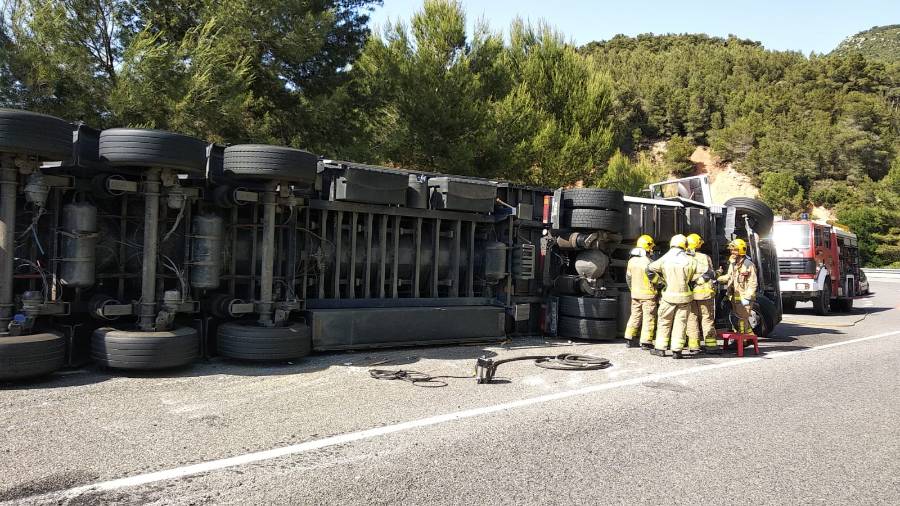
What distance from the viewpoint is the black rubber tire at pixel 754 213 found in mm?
11250

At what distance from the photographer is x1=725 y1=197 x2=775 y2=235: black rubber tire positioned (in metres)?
11.2

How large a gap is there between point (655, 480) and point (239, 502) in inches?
89.0

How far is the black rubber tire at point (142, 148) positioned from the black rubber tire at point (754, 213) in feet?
30.4

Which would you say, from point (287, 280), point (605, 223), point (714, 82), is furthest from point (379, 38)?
point (714, 82)

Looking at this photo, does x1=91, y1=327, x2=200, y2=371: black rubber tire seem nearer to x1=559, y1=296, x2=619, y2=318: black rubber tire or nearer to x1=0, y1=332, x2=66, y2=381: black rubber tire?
x1=0, y1=332, x2=66, y2=381: black rubber tire

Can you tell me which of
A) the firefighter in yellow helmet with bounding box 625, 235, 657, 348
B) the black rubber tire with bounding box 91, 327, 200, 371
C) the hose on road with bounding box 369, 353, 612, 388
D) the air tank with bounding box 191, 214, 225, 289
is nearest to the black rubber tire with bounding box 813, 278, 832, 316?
the firefighter in yellow helmet with bounding box 625, 235, 657, 348

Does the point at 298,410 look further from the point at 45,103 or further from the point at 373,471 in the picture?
the point at 45,103

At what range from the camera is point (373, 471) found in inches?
142

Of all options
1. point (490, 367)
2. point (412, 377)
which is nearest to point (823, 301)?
point (490, 367)

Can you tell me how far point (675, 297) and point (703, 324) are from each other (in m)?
0.64

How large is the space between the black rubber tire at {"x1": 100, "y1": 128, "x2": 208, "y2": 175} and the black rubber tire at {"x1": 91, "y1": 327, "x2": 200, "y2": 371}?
5.08 ft

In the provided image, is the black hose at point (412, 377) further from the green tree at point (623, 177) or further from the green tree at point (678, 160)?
the green tree at point (678, 160)

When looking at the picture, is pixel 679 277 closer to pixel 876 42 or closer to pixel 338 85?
pixel 338 85

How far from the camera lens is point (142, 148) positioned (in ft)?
18.7
